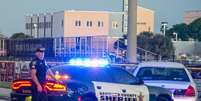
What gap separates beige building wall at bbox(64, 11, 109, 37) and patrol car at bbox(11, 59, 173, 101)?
99839mm

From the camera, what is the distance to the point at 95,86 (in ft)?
46.3

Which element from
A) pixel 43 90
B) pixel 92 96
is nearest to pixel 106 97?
pixel 92 96

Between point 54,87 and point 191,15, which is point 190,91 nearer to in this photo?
point 54,87

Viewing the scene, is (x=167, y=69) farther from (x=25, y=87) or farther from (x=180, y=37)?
(x=180, y=37)

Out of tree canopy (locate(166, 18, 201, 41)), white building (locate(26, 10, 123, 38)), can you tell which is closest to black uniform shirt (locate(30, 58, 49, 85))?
white building (locate(26, 10, 123, 38))

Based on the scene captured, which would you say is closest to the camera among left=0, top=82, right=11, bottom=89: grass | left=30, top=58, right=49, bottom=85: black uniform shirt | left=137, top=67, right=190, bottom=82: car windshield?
left=30, top=58, right=49, bottom=85: black uniform shirt

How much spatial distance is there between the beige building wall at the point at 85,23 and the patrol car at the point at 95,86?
99839 millimetres

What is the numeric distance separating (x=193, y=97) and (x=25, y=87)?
174 inches

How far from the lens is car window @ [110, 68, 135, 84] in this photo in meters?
14.9

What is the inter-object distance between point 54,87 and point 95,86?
3.29ft

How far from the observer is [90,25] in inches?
4840

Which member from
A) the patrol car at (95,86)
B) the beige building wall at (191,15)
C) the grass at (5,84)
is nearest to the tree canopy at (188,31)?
the beige building wall at (191,15)

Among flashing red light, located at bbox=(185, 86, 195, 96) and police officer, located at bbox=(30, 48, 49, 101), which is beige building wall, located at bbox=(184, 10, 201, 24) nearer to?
flashing red light, located at bbox=(185, 86, 195, 96)

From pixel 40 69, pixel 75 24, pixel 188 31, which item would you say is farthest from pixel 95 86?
pixel 188 31
